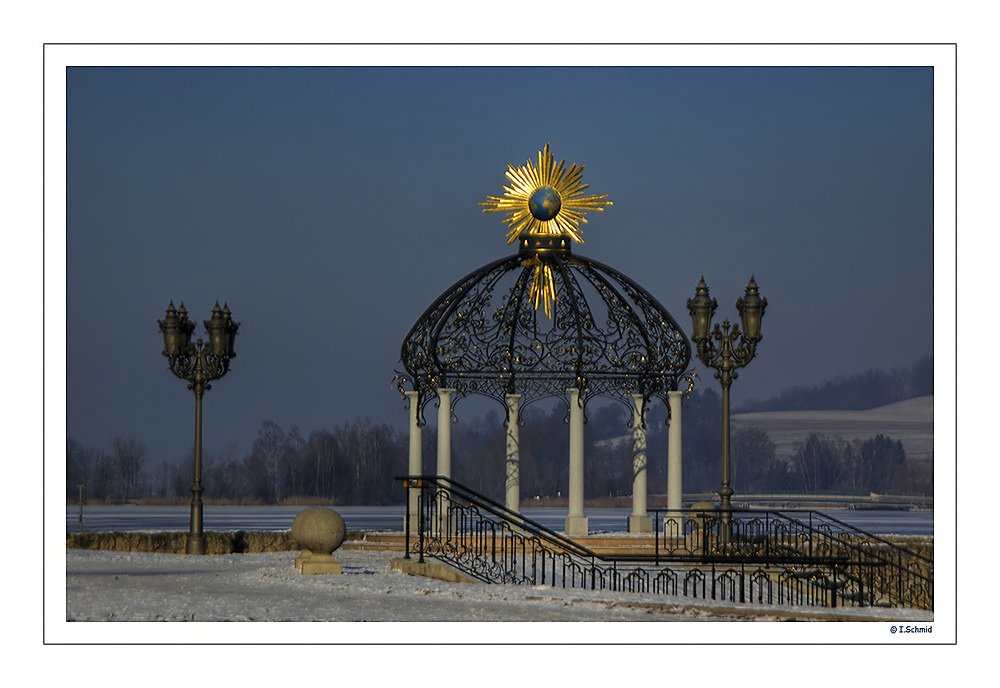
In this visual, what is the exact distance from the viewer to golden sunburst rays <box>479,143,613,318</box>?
25.5 meters

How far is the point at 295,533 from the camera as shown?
21266mm

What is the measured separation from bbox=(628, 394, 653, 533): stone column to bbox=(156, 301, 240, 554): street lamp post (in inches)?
299

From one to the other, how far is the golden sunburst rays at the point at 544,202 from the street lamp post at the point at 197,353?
5.13 metres

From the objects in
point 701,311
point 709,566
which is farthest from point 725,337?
point 709,566

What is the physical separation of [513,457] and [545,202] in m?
4.78

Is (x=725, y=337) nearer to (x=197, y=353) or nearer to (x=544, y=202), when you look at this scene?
(x=544, y=202)

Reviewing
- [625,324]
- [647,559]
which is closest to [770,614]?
[647,559]

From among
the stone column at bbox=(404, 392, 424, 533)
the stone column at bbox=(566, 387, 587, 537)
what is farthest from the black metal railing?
the stone column at bbox=(404, 392, 424, 533)

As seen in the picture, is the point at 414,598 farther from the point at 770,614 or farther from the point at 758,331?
the point at 758,331

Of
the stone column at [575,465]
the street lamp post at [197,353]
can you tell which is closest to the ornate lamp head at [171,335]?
the street lamp post at [197,353]

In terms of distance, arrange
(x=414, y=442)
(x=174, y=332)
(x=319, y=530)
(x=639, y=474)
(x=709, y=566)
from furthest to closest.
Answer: (x=639, y=474), (x=414, y=442), (x=174, y=332), (x=709, y=566), (x=319, y=530)

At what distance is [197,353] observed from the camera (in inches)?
989

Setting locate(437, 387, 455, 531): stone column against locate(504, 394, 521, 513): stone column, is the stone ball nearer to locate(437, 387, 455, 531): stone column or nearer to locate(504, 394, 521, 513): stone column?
locate(437, 387, 455, 531): stone column
